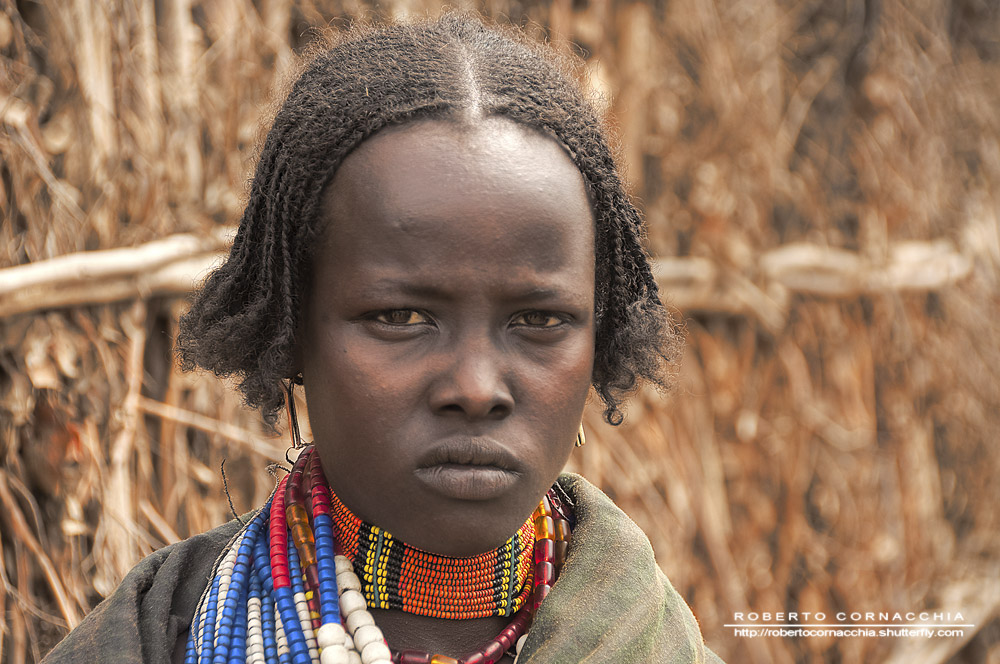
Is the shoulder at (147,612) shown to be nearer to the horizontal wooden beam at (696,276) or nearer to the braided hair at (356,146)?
the braided hair at (356,146)

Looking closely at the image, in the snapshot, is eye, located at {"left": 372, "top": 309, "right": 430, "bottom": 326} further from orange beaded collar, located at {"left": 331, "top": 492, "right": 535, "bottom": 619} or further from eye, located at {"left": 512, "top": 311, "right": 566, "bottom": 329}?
orange beaded collar, located at {"left": 331, "top": 492, "right": 535, "bottom": 619}

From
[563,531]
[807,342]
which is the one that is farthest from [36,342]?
[807,342]

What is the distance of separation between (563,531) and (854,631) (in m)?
2.55

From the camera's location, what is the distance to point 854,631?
367cm

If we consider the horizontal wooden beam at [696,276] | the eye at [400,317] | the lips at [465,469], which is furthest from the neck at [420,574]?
the horizontal wooden beam at [696,276]

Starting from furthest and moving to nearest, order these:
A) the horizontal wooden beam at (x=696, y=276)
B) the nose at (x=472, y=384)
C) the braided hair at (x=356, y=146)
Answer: the horizontal wooden beam at (x=696, y=276) → the braided hair at (x=356, y=146) → the nose at (x=472, y=384)

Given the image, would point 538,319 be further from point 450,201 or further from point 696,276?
point 696,276

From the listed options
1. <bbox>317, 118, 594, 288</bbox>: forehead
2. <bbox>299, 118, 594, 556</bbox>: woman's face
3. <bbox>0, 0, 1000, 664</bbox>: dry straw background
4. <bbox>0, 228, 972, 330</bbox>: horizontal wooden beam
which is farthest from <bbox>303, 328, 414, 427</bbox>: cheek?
<bbox>0, 0, 1000, 664</bbox>: dry straw background

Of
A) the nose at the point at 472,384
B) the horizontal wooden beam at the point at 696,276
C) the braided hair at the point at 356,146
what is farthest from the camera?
the horizontal wooden beam at the point at 696,276

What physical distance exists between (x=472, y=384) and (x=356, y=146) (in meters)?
0.38

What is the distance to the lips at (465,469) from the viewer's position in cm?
126

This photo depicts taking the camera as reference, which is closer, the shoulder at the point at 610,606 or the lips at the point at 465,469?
the lips at the point at 465,469

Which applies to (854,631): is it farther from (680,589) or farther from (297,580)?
(297,580)

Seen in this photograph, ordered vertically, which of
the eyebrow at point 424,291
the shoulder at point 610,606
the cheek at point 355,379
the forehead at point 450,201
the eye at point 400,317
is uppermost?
the forehead at point 450,201
